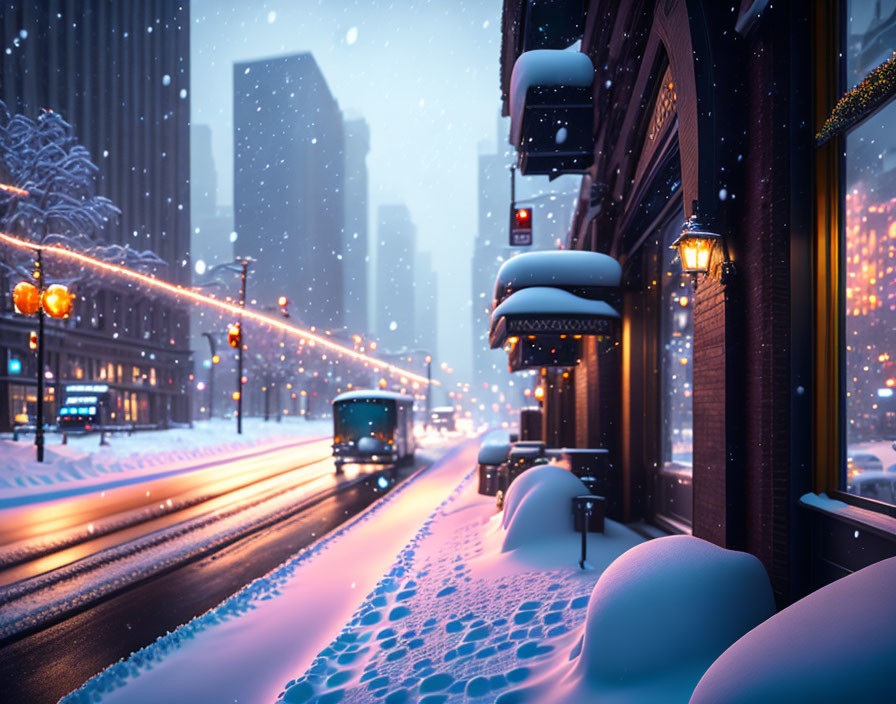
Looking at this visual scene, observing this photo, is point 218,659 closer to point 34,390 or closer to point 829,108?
point 829,108

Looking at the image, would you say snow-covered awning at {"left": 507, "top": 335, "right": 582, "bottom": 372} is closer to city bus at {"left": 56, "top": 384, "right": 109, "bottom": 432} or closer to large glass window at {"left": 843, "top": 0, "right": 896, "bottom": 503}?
large glass window at {"left": 843, "top": 0, "right": 896, "bottom": 503}

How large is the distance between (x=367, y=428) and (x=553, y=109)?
16773 mm

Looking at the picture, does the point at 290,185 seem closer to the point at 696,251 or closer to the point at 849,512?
the point at 696,251

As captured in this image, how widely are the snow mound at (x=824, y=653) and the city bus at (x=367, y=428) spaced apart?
2235 centimetres

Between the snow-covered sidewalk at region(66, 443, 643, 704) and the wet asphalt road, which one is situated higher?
the snow-covered sidewalk at region(66, 443, 643, 704)

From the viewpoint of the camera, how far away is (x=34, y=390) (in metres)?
38.0

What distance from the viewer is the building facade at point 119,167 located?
122 ft

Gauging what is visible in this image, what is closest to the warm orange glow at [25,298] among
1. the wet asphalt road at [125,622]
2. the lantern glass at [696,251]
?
the wet asphalt road at [125,622]

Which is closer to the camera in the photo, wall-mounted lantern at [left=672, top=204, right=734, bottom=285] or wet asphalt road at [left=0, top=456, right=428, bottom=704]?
wall-mounted lantern at [left=672, top=204, right=734, bottom=285]

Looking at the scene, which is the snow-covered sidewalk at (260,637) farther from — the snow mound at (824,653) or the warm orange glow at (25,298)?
the warm orange glow at (25,298)

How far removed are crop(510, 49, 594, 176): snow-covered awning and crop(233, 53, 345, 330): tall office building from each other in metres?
138

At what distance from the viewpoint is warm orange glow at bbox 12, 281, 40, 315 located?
1775 cm

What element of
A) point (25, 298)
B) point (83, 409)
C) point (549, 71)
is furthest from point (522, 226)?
point (83, 409)

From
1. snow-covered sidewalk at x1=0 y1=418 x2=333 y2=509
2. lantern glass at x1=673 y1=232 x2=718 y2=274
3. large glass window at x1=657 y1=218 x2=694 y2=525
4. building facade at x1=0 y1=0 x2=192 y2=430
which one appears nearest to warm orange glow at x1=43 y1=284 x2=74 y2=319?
snow-covered sidewalk at x1=0 y1=418 x2=333 y2=509
